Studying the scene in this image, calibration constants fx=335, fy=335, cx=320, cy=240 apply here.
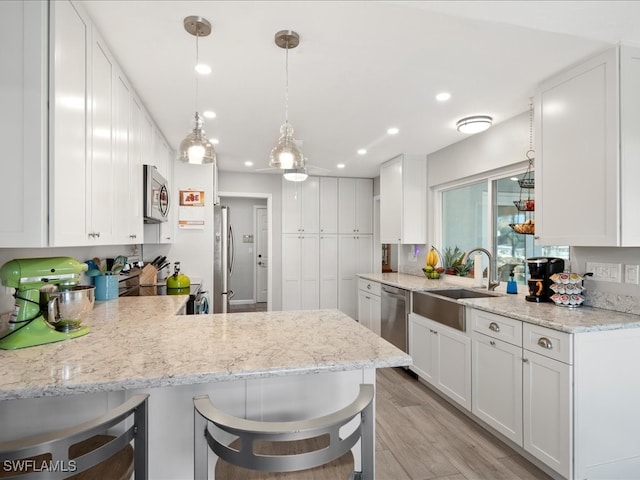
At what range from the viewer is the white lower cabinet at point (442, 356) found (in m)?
2.53

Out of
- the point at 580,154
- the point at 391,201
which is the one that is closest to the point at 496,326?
the point at 580,154

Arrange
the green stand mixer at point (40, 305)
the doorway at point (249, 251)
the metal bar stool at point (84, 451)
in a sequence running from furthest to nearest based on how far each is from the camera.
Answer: the doorway at point (249, 251), the green stand mixer at point (40, 305), the metal bar stool at point (84, 451)

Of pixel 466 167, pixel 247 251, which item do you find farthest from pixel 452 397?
pixel 247 251

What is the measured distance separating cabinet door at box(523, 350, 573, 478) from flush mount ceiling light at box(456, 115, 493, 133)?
1.89 metres

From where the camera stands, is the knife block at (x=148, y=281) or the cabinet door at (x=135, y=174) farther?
Result: the knife block at (x=148, y=281)

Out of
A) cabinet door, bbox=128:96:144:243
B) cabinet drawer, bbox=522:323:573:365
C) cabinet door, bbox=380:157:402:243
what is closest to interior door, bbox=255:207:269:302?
cabinet door, bbox=380:157:402:243

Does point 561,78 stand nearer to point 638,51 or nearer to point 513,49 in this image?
point 638,51

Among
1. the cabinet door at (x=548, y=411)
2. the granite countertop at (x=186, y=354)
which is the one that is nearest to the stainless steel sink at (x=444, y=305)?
the cabinet door at (x=548, y=411)

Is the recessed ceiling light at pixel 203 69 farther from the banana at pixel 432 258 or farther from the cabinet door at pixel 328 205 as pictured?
the cabinet door at pixel 328 205

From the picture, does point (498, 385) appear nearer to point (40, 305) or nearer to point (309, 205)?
point (40, 305)

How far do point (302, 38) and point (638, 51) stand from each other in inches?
73.6

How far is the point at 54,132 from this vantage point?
4.11 feet

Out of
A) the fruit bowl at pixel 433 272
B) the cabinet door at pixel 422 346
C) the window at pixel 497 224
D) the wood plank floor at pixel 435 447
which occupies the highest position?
the window at pixel 497 224

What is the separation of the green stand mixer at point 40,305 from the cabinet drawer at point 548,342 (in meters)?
2.29
